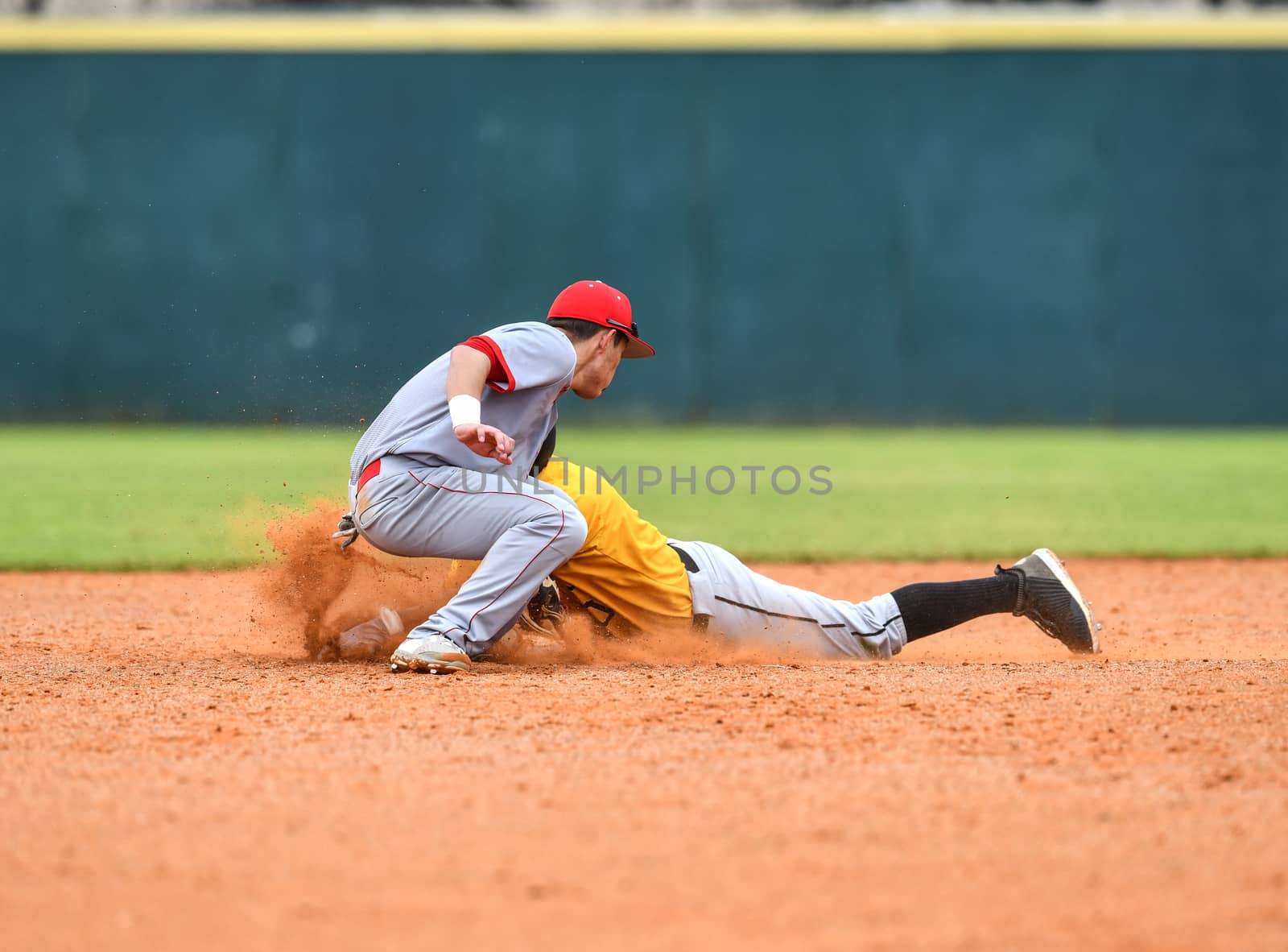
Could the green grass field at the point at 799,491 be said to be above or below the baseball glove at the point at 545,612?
below

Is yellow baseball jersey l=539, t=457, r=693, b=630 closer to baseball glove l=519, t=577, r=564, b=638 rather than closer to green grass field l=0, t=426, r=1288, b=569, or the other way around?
baseball glove l=519, t=577, r=564, b=638

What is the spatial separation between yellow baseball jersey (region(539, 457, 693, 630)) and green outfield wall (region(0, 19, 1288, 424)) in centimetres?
1178

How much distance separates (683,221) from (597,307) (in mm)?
12226

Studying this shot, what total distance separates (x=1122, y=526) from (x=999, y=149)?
8652 mm

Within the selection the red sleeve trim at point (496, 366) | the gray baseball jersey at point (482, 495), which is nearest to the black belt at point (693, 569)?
the gray baseball jersey at point (482, 495)

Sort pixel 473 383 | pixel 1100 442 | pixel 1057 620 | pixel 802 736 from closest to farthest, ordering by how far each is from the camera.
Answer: pixel 802 736
pixel 473 383
pixel 1057 620
pixel 1100 442

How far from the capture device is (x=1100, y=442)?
1475 cm

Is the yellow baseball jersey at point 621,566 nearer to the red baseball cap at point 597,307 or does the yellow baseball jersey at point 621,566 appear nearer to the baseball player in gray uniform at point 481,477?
the baseball player in gray uniform at point 481,477

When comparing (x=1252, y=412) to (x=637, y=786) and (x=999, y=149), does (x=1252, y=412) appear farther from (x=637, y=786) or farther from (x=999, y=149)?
(x=637, y=786)

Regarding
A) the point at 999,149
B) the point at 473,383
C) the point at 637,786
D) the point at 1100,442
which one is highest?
the point at 999,149

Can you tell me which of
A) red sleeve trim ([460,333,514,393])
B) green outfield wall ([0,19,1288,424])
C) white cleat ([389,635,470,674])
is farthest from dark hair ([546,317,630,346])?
green outfield wall ([0,19,1288,424])

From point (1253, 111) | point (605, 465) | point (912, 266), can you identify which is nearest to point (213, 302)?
point (605, 465)

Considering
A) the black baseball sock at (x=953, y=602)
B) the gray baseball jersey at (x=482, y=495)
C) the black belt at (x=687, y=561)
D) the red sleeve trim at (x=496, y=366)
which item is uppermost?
the red sleeve trim at (x=496, y=366)

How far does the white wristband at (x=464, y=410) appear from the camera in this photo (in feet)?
Answer: 12.3
